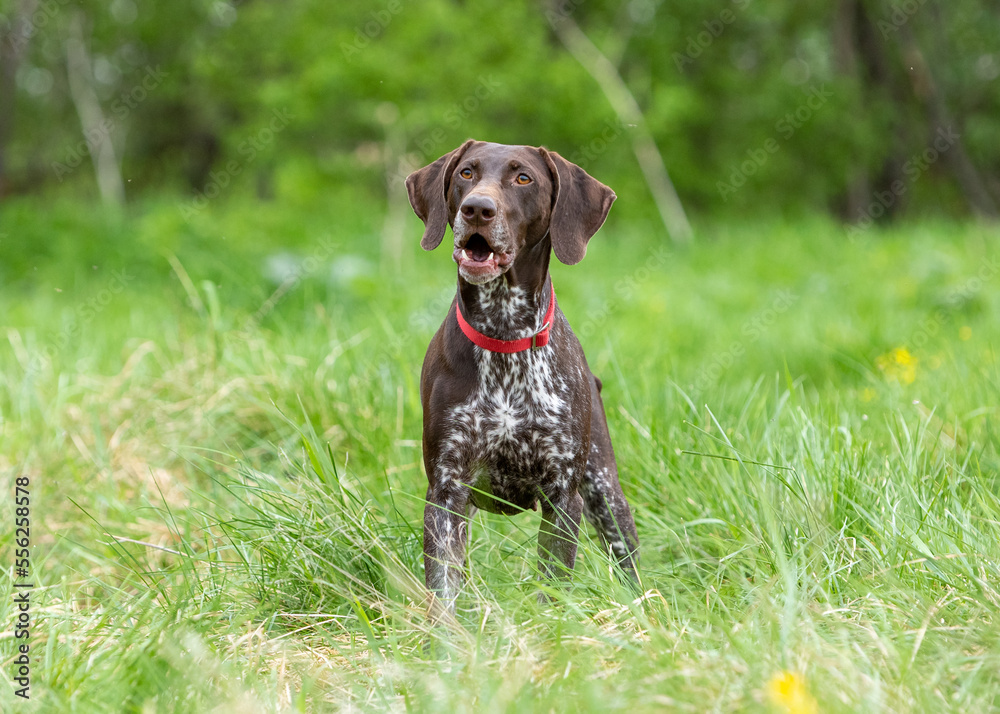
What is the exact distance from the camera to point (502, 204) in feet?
8.28

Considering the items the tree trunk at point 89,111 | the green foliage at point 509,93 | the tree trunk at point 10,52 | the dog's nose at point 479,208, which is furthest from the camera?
the tree trunk at point 89,111

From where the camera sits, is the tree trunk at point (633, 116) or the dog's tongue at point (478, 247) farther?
the tree trunk at point (633, 116)

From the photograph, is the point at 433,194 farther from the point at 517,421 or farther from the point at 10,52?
the point at 10,52

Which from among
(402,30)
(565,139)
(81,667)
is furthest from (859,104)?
(81,667)

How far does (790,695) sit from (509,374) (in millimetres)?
1241

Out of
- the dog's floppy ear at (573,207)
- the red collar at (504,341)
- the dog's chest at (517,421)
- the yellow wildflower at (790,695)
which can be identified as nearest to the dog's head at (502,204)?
the dog's floppy ear at (573,207)

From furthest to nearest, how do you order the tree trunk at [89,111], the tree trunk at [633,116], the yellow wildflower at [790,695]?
the tree trunk at [89,111]
the tree trunk at [633,116]
the yellow wildflower at [790,695]

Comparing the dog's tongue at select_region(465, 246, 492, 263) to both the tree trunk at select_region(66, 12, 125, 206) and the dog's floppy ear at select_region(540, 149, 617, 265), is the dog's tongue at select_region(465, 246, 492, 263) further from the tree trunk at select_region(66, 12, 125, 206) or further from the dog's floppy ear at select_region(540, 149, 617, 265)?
the tree trunk at select_region(66, 12, 125, 206)

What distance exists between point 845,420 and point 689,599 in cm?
125

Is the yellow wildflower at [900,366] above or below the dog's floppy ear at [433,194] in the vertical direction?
below

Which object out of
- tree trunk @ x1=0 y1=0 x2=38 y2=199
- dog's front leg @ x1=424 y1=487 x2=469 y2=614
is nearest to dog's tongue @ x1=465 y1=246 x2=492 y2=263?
dog's front leg @ x1=424 y1=487 x2=469 y2=614

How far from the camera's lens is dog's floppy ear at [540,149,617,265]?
2.72 meters

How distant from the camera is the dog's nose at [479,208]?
244 cm

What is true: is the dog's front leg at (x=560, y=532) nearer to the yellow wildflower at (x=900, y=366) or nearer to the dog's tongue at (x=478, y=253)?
the dog's tongue at (x=478, y=253)
